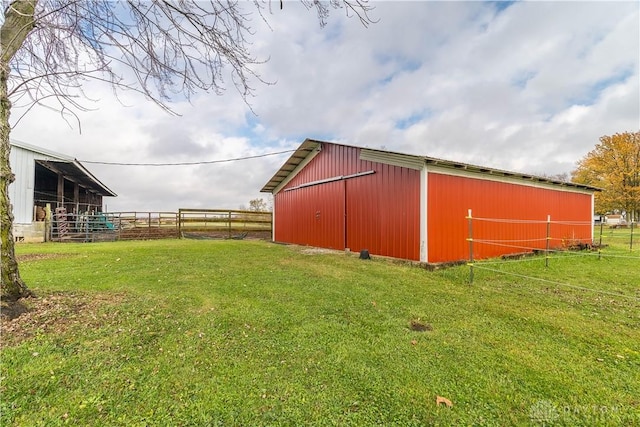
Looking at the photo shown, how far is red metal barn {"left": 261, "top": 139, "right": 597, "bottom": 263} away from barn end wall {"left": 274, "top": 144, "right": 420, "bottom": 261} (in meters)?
0.03

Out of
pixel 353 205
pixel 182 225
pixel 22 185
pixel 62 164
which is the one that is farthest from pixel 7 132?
pixel 62 164

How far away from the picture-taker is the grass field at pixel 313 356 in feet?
5.64

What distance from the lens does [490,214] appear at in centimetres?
A: 795

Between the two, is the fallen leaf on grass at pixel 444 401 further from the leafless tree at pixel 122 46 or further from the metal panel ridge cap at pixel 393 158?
the metal panel ridge cap at pixel 393 158

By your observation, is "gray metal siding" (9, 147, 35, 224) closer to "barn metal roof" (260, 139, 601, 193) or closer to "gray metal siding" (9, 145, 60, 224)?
"gray metal siding" (9, 145, 60, 224)

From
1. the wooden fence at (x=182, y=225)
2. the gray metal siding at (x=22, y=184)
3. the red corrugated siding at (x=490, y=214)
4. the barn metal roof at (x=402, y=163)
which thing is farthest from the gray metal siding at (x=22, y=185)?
the red corrugated siding at (x=490, y=214)

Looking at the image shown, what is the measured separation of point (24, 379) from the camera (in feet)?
6.36

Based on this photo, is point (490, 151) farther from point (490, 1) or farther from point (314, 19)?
point (314, 19)

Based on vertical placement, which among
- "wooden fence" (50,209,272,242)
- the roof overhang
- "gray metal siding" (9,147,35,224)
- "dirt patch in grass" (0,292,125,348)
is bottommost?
"dirt patch in grass" (0,292,125,348)

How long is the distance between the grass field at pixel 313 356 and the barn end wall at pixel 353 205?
114 inches

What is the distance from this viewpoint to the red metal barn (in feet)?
22.5

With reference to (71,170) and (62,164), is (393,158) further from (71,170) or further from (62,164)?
(71,170)

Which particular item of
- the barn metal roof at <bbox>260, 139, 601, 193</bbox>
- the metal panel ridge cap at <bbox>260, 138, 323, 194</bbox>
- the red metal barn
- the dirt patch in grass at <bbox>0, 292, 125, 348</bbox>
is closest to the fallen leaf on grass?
the dirt patch in grass at <bbox>0, 292, 125, 348</bbox>

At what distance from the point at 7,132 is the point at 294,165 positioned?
9296 millimetres
